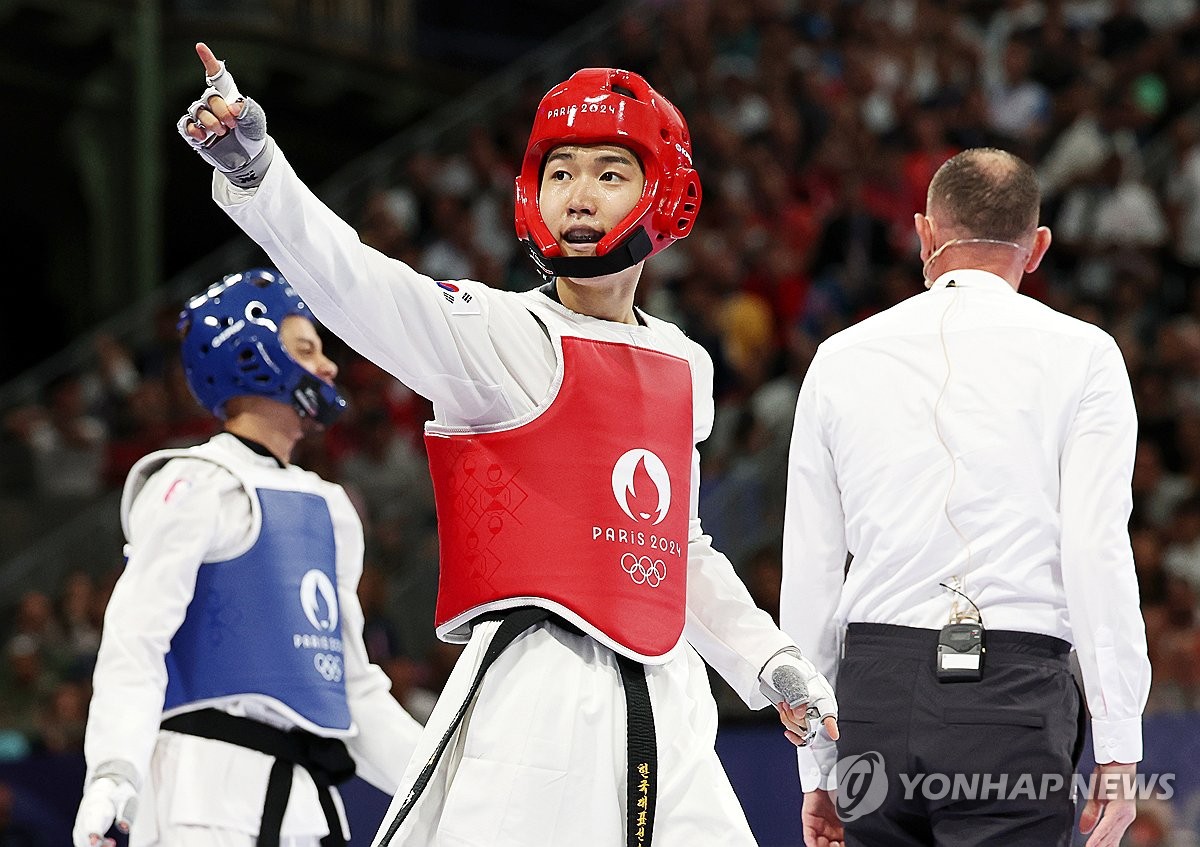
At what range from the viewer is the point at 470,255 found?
12648 millimetres

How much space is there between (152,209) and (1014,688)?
12.3 m

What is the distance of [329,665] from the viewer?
443cm

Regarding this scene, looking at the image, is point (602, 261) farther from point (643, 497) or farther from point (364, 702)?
point (364, 702)

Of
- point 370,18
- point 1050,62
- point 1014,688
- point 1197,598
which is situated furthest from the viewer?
point 370,18

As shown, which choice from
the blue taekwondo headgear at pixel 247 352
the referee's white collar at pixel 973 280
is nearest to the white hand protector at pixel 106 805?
the blue taekwondo headgear at pixel 247 352

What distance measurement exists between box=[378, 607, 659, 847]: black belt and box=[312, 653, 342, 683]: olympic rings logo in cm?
136

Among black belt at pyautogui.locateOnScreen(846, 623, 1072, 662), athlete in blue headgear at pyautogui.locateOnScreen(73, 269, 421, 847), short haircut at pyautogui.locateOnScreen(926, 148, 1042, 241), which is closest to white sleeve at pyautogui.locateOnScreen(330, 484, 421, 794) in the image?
athlete in blue headgear at pyautogui.locateOnScreen(73, 269, 421, 847)

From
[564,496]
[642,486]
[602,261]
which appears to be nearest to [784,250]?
[602,261]

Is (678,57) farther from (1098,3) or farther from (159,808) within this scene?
(159,808)

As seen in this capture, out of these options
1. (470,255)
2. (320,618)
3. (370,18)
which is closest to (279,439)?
(320,618)

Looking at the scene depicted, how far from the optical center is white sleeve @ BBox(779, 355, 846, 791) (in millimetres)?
3990

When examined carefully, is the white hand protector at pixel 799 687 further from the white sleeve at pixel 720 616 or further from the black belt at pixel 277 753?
the black belt at pixel 277 753

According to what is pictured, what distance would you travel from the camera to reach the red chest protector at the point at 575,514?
10.4 ft

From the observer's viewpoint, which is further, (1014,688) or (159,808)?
(159,808)
